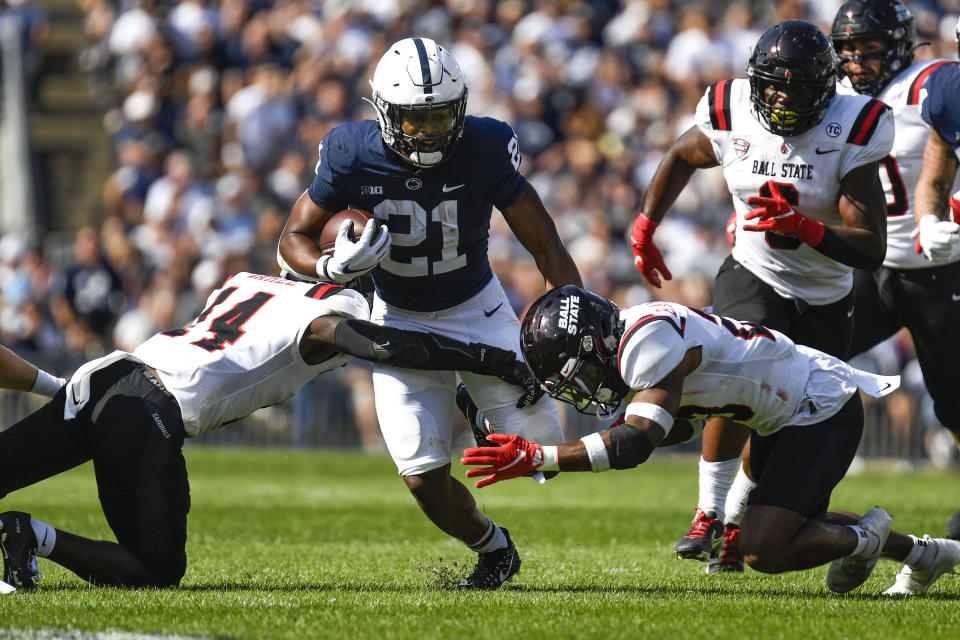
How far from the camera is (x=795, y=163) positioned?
226 inches

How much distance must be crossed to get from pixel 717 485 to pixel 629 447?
165 centimetres

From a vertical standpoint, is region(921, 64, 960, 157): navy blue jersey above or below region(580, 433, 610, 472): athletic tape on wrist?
above

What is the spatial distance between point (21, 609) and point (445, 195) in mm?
2212

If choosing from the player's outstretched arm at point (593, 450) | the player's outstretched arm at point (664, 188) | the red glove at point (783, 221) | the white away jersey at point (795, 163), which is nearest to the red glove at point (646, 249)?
the player's outstretched arm at point (664, 188)

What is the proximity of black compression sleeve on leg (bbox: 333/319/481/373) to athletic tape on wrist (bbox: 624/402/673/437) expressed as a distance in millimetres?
847

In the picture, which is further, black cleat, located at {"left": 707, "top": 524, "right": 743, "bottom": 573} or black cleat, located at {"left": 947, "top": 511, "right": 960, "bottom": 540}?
black cleat, located at {"left": 947, "top": 511, "right": 960, "bottom": 540}

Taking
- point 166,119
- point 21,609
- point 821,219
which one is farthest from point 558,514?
point 166,119

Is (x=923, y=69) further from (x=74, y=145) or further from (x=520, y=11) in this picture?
(x=74, y=145)

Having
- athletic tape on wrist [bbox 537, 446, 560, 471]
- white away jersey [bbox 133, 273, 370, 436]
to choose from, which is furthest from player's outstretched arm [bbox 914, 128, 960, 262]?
white away jersey [bbox 133, 273, 370, 436]

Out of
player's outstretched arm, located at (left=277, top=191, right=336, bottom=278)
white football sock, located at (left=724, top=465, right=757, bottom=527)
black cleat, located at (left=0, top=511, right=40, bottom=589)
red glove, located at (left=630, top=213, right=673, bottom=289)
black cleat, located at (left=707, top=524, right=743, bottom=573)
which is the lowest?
black cleat, located at (left=707, top=524, right=743, bottom=573)

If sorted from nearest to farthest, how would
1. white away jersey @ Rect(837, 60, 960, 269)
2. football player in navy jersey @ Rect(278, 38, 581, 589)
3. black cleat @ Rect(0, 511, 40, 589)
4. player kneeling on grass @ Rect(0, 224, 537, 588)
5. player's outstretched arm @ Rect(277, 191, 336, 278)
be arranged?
black cleat @ Rect(0, 511, 40, 589) < player kneeling on grass @ Rect(0, 224, 537, 588) < football player in navy jersey @ Rect(278, 38, 581, 589) < player's outstretched arm @ Rect(277, 191, 336, 278) < white away jersey @ Rect(837, 60, 960, 269)

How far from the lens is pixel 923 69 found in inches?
254

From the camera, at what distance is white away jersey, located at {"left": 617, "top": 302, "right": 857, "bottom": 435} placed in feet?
15.3

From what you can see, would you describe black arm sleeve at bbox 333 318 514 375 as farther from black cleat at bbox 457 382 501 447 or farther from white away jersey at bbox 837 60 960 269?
white away jersey at bbox 837 60 960 269
